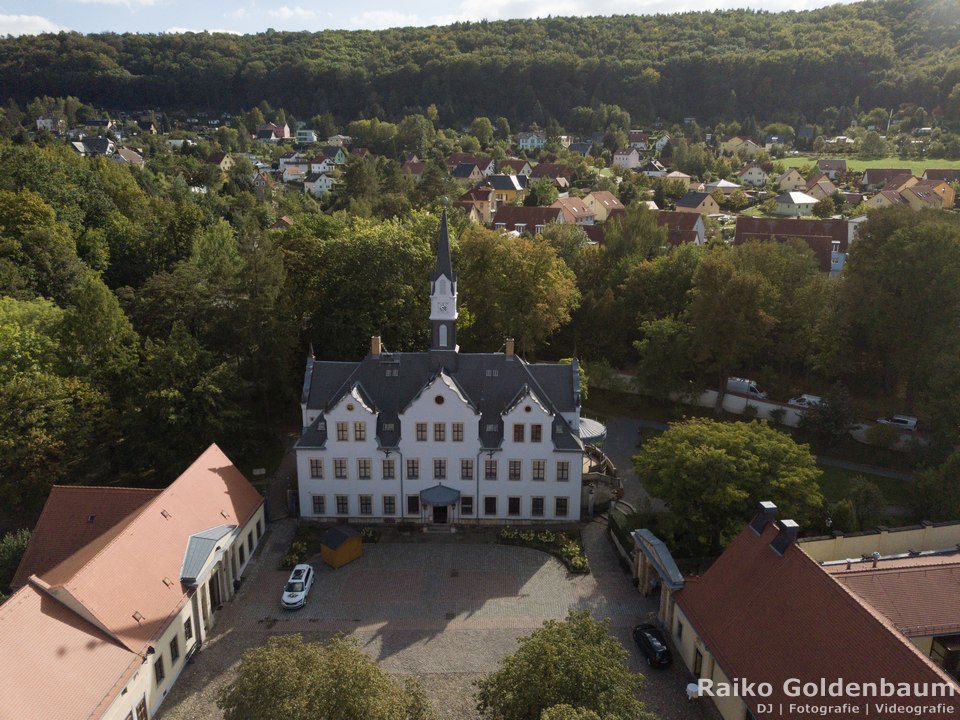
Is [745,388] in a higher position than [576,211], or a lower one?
lower

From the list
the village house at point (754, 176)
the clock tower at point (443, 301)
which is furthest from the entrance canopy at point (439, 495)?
the village house at point (754, 176)

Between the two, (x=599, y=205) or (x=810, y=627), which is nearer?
(x=810, y=627)

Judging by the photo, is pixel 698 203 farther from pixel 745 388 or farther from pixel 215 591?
pixel 215 591

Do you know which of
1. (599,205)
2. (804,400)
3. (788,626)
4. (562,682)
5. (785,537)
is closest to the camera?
(562,682)

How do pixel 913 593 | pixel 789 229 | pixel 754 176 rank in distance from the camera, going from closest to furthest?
pixel 913 593
pixel 789 229
pixel 754 176

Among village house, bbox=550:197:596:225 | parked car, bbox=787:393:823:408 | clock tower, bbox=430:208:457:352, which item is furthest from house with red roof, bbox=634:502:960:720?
village house, bbox=550:197:596:225

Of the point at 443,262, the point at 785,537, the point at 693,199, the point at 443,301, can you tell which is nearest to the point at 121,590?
the point at 443,301

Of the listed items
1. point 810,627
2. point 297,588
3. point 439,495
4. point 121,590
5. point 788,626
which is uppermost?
point 810,627
